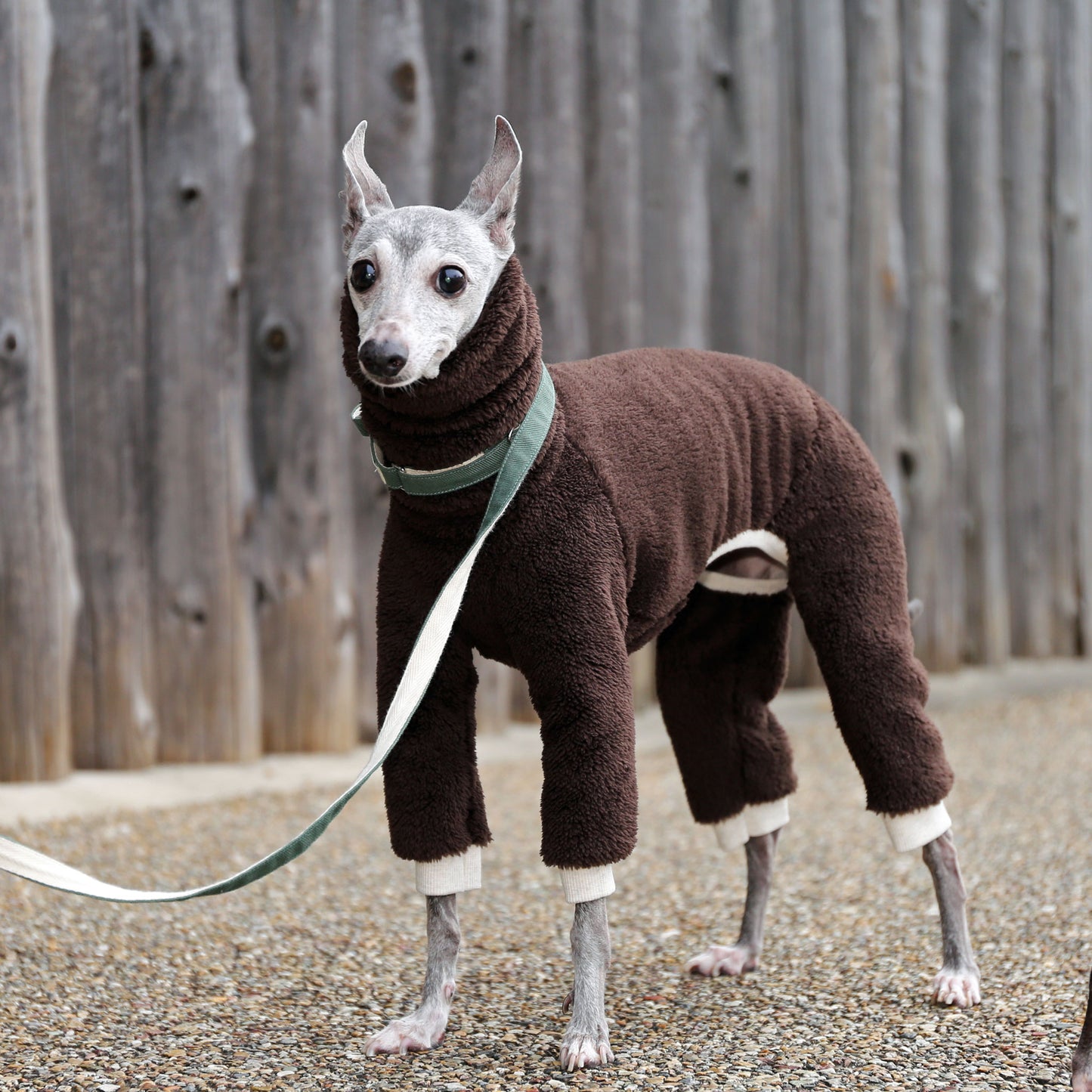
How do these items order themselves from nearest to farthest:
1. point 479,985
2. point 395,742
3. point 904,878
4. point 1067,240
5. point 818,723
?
point 395,742, point 479,985, point 904,878, point 818,723, point 1067,240

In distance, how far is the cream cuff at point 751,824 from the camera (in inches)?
117

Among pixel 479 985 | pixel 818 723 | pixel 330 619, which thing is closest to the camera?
pixel 479 985

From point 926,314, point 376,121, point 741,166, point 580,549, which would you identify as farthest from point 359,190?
point 926,314

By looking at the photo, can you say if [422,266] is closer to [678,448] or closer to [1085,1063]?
[678,448]

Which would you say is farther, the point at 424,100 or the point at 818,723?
the point at 818,723

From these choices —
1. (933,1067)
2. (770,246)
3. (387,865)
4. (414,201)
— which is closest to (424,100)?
(414,201)

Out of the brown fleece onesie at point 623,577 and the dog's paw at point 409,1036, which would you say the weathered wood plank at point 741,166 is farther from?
the dog's paw at point 409,1036

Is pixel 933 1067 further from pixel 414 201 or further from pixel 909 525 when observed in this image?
pixel 909 525

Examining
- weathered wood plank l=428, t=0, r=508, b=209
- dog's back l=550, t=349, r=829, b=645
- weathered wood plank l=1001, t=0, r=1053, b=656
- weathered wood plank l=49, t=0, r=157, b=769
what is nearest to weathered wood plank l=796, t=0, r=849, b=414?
weathered wood plank l=1001, t=0, r=1053, b=656

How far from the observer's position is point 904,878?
365 centimetres

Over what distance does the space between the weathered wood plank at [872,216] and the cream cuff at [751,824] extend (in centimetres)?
315

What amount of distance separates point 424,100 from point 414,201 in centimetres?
36

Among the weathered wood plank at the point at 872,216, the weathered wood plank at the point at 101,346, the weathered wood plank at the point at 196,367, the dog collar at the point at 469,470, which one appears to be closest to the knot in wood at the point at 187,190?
the weathered wood plank at the point at 196,367

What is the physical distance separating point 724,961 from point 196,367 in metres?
2.49
